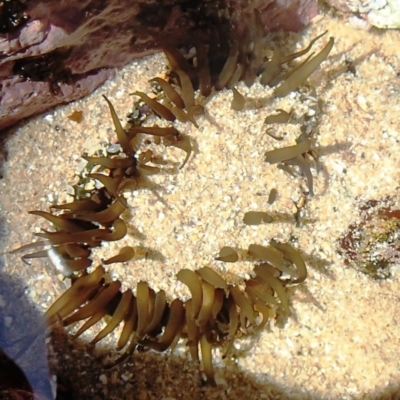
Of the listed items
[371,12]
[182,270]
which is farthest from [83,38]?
[371,12]

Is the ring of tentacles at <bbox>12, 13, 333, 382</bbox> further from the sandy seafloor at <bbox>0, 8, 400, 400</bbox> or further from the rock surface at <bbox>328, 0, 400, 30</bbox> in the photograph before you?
the rock surface at <bbox>328, 0, 400, 30</bbox>

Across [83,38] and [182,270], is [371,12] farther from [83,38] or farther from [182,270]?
[182,270]

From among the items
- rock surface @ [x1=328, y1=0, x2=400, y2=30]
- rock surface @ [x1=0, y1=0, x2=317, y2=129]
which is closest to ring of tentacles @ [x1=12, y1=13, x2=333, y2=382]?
rock surface @ [x1=0, y1=0, x2=317, y2=129]

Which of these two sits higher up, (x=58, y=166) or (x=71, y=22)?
(x=71, y=22)

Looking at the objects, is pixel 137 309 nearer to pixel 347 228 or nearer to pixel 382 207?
pixel 347 228

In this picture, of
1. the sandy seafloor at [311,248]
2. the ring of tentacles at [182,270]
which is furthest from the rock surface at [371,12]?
the ring of tentacles at [182,270]

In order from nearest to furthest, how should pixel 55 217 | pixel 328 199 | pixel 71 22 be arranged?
1. pixel 71 22
2. pixel 55 217
3. pixel 328 199

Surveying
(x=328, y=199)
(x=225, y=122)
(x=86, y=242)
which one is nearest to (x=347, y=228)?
(x=328, y=199)
